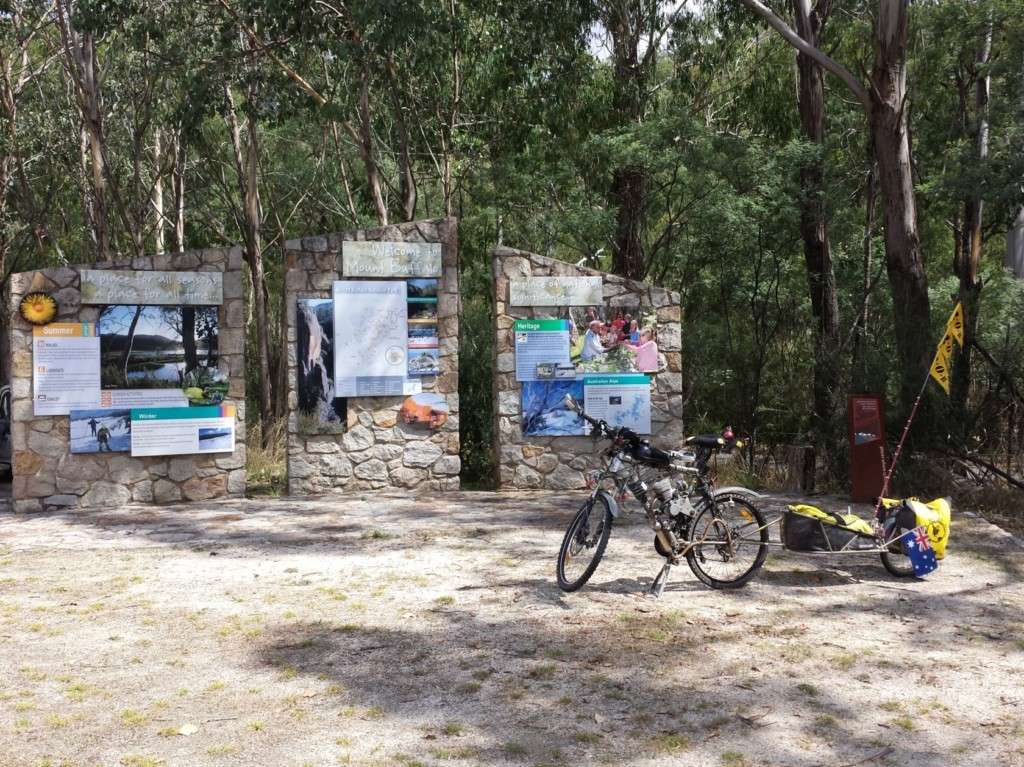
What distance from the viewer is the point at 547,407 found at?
1188cm

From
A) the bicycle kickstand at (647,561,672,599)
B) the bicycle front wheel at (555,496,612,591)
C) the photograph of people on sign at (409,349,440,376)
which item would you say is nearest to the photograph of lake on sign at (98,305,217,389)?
the photograph of people on sign at (409,349,440,376)

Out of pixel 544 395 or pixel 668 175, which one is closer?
pixel 544 395

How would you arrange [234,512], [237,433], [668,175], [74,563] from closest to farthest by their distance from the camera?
[74,563]
[234,512]
[237,433]
[668,175]

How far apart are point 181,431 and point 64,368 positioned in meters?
1.28

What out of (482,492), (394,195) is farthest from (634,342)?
(394,195)

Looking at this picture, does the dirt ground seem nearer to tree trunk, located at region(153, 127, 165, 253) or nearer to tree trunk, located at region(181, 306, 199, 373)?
tree trunk, located at region(181, 306, 199, 373)

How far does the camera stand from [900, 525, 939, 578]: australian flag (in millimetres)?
7316

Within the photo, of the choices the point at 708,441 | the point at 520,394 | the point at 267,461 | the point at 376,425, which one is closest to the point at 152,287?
the point at 376,425

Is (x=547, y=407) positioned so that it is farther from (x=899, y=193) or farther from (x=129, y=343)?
(x=899, y=193)

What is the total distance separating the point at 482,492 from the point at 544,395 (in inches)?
51.6

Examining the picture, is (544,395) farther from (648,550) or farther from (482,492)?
(648,550)

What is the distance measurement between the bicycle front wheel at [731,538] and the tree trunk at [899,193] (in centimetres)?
505

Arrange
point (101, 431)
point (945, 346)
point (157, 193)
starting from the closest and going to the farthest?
point (945, 346), point (101, 431), point (157, 193)

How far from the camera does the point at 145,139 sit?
21484 millimetres
